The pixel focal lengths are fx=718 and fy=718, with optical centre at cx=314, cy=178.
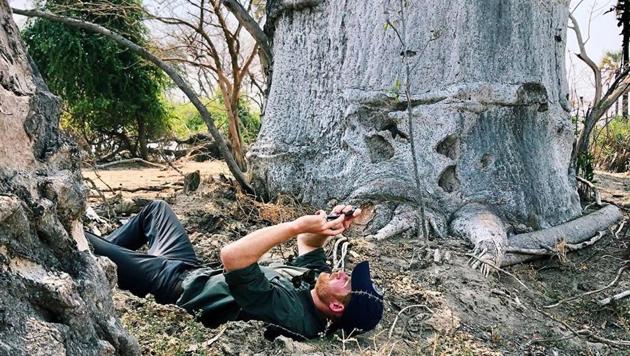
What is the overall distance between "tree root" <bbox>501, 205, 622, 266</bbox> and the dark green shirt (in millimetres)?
1990

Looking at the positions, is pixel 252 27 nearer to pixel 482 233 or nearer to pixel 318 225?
pixel 482 233

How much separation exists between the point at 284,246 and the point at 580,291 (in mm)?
2032

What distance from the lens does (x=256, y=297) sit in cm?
311

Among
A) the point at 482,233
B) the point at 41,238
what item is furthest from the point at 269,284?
the point at 482,233

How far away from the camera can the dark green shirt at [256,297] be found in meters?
3.10

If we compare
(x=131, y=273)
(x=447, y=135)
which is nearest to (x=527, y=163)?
(x=447, y=135)

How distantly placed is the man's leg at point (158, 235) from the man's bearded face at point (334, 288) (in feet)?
2.82

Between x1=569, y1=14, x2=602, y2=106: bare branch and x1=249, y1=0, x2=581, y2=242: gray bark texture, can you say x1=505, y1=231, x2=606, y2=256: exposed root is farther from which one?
x1=569, y1=14, x2=602, y2=106: bare branch

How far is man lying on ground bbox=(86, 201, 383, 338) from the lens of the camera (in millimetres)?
3086

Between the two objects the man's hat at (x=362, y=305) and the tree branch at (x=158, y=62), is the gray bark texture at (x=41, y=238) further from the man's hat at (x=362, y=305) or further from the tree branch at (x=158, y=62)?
the tree branch at (x=158, y=62)

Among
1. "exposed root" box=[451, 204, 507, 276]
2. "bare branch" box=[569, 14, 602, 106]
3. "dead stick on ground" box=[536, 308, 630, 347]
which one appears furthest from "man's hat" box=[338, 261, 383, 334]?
"bare branch" box=[569, 14, 602, 106]

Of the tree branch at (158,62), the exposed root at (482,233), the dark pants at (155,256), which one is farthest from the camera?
the tree branch at (158,62)

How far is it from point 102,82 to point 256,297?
1173 cm

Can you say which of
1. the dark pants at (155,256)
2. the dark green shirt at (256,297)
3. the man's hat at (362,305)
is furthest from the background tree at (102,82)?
the man's hat at (362,305)
